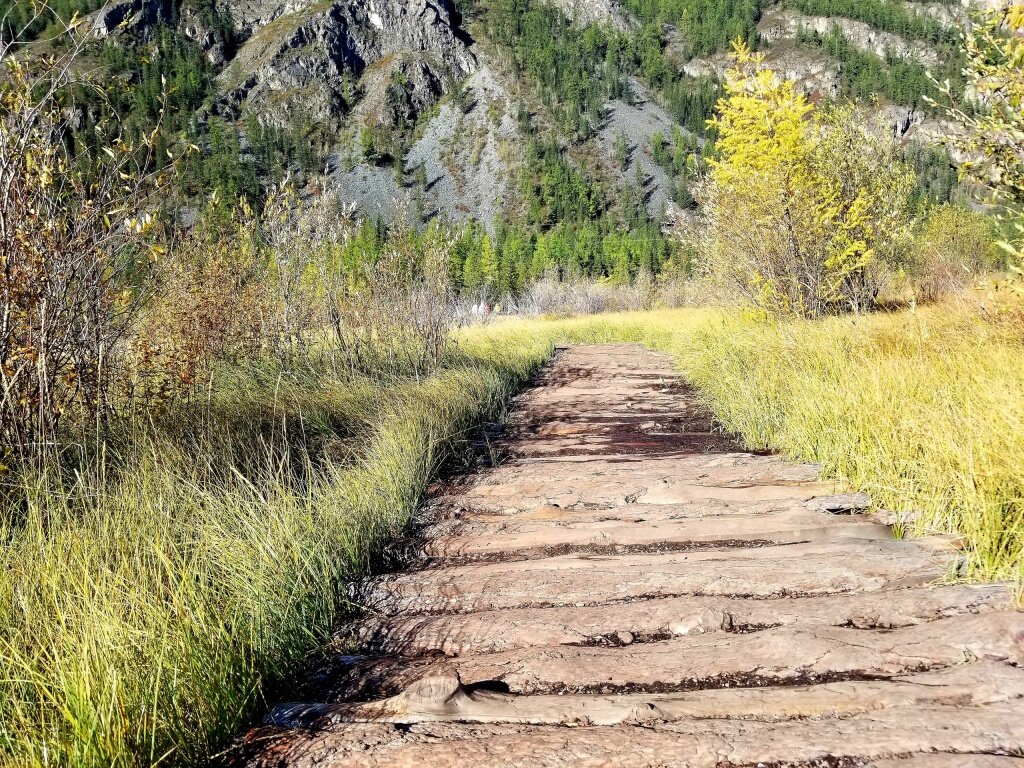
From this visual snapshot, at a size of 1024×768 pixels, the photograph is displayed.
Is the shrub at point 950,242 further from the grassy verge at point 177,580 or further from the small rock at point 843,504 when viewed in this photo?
the grassy verge at point 177,580

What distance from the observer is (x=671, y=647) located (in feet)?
5.06

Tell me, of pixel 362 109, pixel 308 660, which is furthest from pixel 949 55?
pixel 308 660

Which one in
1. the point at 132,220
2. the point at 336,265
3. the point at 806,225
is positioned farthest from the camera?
the point at 806,225

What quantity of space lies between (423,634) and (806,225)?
7.08m

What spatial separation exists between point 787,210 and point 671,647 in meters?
6.69

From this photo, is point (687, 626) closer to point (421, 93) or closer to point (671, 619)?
point (671, 619)

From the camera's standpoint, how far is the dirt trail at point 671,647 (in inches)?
45.4

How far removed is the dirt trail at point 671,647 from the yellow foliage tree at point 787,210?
16.9ft

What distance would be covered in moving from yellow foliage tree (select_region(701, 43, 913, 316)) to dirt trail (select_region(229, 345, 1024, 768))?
5.14 metres

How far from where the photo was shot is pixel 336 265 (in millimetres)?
6742

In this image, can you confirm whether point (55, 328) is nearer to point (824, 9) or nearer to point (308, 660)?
point (308, 660)

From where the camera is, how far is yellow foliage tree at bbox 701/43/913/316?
7.33 metres

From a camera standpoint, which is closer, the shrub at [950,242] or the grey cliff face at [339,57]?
the shrub at [950,242]

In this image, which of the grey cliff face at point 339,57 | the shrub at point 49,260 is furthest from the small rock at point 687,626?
the grey cliff face at point 339,57
